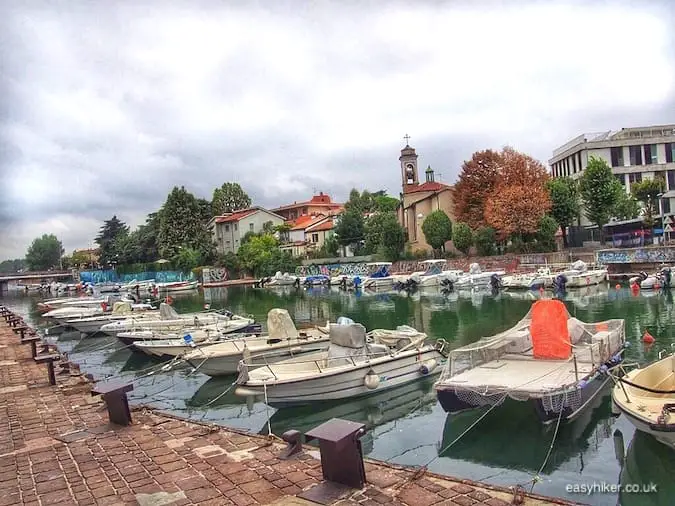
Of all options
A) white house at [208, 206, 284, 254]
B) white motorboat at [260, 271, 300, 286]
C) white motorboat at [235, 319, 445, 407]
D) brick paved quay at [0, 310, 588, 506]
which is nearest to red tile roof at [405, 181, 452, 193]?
white motorboat at [260, 271, 300, 286]

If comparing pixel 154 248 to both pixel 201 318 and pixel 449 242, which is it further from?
pixel 201 318

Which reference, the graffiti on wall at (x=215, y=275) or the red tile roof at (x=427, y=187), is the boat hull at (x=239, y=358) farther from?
the graffiti on wall at (x=215, y=275)

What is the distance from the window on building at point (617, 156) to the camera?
66188mm

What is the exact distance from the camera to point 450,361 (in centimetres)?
1359

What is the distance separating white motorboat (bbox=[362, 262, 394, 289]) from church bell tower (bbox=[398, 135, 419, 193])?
680 inches

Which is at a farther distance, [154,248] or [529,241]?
[154,248]

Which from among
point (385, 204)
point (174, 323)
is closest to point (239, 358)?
point (174, 323)

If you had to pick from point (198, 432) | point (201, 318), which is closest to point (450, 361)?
point (198, 432)

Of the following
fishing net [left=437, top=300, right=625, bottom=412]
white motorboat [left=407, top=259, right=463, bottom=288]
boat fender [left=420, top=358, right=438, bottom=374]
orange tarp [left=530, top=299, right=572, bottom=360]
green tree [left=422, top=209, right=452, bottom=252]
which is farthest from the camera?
green tree [left=422, top=209, right=452, bottom=252]

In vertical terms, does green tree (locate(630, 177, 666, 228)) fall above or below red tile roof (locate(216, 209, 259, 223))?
below

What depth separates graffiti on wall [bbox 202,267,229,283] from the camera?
291ft

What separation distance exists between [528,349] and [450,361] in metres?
2.46

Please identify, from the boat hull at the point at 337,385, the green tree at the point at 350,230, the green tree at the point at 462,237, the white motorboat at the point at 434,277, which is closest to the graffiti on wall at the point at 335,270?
the green tree at the point at 350,230

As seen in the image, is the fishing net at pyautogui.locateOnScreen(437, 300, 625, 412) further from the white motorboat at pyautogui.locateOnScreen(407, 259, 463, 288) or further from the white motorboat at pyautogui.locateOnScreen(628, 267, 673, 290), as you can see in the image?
the white motorboat at pyautogui.locateOnScreen(407, 259, 463, 288)
